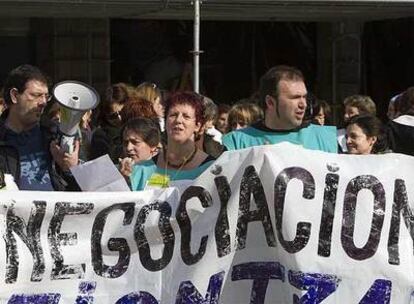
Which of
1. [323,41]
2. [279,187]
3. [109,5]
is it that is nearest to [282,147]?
[279,187]

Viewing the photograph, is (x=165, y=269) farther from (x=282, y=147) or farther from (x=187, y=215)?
(x=282, y=147)

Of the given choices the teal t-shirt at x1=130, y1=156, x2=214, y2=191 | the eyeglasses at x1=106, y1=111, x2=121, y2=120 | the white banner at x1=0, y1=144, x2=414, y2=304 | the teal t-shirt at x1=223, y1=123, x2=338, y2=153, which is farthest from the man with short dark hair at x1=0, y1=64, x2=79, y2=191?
the eyeglasses at x1=106, y1=111, x2=121, y2=120

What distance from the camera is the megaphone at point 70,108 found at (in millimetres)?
6062

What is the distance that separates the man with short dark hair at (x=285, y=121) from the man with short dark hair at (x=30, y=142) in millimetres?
890

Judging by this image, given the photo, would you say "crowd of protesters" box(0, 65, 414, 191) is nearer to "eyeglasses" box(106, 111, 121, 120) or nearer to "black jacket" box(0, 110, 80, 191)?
"black jacket" box(0, 110, 80, 191)

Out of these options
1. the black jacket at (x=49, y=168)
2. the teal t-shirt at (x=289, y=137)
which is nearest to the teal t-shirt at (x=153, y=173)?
the black jacket at (x=49, y=168)

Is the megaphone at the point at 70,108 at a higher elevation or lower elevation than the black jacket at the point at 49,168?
higher

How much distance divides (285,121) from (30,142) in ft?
4.07

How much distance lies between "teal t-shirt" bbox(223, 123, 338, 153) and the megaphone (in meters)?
0.80

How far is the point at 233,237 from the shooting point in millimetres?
5551

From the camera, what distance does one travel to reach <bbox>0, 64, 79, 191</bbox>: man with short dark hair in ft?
20.4

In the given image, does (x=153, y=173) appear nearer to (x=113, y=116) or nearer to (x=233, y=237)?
(x=233, y=237)

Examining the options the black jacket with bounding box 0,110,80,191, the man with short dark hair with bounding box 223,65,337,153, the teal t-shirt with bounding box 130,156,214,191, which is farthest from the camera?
the man with short dark hair with bounding box 223,65,337,153

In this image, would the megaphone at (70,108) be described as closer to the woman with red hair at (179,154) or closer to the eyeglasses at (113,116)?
the woman with red hair at (179,154)
